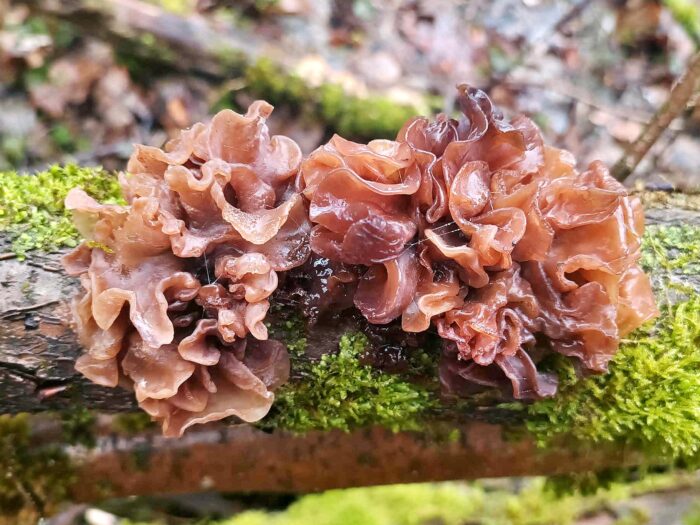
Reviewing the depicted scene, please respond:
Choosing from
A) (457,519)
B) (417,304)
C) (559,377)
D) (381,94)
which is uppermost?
(417,304)

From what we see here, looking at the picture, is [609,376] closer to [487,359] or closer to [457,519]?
[487,359]

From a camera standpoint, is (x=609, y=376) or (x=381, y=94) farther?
(x=381, y=94)

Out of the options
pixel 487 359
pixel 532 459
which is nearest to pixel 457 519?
pixel 532 459

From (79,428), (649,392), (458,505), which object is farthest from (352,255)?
(458,505)

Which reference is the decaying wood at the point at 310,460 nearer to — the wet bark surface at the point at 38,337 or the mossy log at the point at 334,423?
the mossy log at the point at 334,423

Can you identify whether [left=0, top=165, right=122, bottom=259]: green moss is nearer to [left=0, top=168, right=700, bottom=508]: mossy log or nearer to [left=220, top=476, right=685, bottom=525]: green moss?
[left=0, top=168, right=700, bottom=508]: mossy log

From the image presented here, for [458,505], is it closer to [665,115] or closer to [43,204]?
[665,115]
